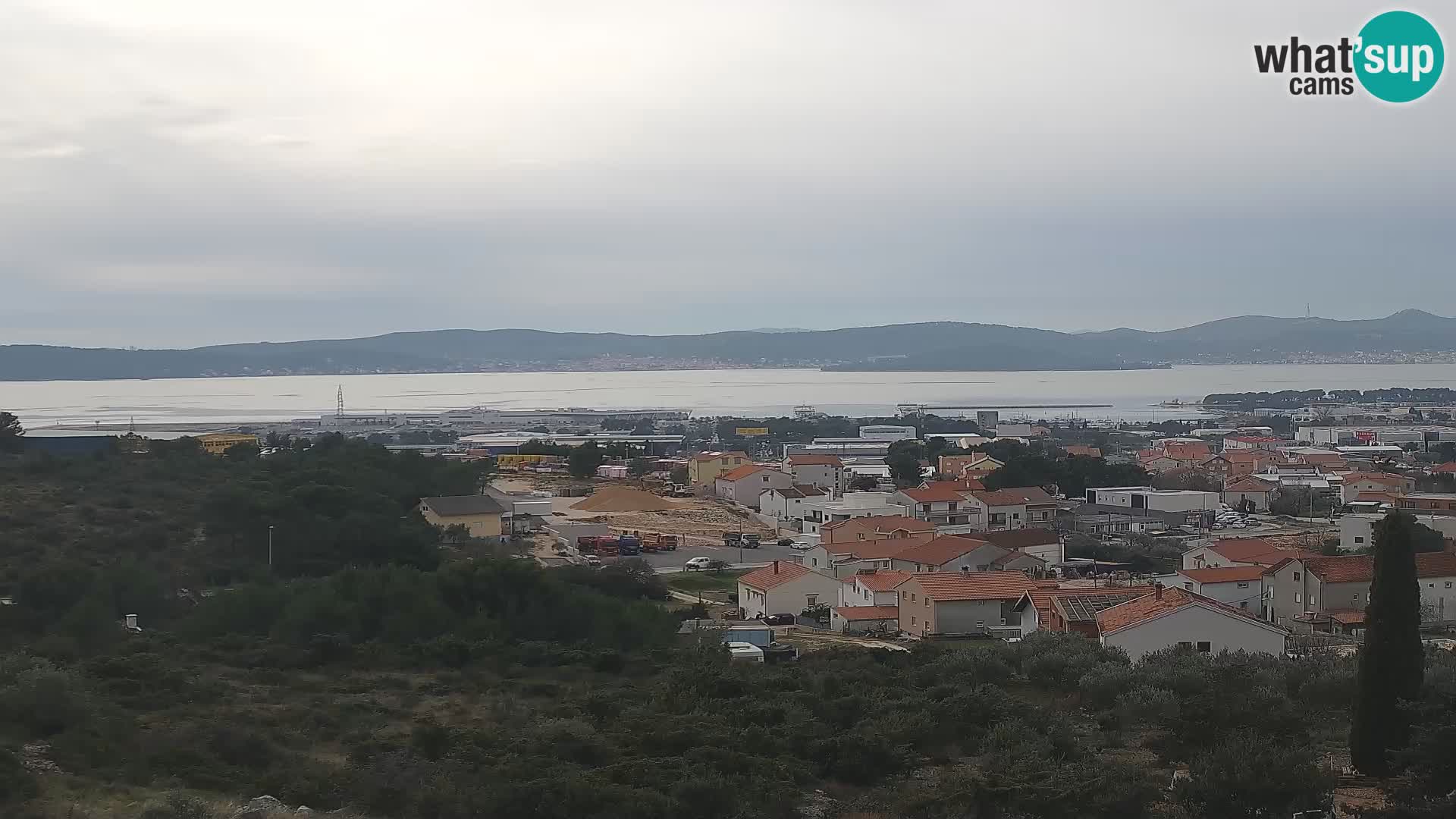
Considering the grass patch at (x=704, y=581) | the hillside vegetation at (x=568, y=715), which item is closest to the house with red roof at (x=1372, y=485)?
the grass patch at (x=704, y=581)

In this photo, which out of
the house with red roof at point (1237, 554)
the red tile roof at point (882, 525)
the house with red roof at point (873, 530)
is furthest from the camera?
the red tile roof at point (882, 525)

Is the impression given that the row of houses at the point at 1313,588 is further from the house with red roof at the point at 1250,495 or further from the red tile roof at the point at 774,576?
the house with red roof at the point at 1250,495

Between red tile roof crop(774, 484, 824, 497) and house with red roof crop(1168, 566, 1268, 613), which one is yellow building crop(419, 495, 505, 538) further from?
house with red roof crop(1168, 566, 1268, 613)

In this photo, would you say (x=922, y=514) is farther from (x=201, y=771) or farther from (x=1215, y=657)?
(x=201, y=771)

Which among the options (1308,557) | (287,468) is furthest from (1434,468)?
(287,468)

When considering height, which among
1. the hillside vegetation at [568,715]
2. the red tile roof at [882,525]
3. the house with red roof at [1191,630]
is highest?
the hillside vegetation at [568,715]

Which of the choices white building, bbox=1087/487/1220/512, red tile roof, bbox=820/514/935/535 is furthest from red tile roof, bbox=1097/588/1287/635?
white building, bbox=1087/487/1220/512
